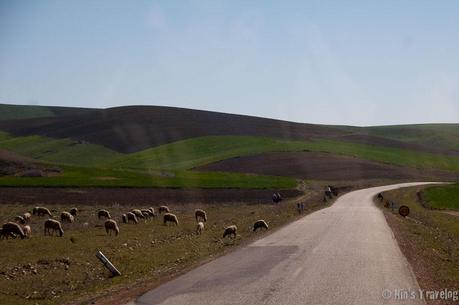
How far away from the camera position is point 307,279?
16.8 metres

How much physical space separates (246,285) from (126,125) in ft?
379

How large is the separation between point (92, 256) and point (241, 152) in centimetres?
8794

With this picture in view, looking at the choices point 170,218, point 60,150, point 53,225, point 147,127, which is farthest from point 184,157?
point 53,225

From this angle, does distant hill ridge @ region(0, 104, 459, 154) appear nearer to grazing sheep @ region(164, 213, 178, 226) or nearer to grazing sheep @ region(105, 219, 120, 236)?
grazing sheep @ region(164, 213, 178, 226)

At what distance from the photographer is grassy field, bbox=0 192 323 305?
17.8 m

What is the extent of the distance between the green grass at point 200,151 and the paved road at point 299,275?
76.7m

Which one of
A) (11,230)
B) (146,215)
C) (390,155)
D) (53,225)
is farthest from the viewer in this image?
(390,155)

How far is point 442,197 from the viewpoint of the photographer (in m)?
69.6

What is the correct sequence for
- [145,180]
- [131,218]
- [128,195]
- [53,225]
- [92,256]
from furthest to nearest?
1. [145,180]
2. [128,195]
3. [131,218]
4. [53,225]
5. [92,256]

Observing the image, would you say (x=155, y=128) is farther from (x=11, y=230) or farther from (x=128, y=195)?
(x=11, y=230)

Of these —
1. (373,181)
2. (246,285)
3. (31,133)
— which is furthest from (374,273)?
(31,133)

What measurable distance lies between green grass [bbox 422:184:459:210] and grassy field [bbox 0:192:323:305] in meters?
29.6

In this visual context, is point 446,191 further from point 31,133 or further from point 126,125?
point 31,133

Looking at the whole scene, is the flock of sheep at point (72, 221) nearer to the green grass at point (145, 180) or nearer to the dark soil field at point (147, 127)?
the green grass at point (145, 180)
